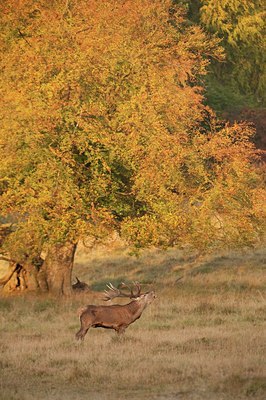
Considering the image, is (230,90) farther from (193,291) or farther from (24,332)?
(24,332)

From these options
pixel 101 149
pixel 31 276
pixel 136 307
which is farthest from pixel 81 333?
pixel 31 276

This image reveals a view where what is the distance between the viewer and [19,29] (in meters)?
Result: 28.0

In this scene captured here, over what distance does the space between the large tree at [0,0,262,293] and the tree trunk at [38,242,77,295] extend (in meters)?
0.16

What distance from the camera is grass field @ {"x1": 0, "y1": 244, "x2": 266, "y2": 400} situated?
14422 mm

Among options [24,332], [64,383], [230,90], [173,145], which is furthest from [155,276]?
[230,90]

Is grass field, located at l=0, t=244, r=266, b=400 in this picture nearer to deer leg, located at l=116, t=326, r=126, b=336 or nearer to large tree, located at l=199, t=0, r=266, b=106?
deer leg, located at l=116, t=326, r=126, b=336

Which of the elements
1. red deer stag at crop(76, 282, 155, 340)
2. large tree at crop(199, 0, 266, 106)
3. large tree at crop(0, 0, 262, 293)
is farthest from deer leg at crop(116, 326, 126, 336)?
large tree at crop(199, 0, 266, 106)

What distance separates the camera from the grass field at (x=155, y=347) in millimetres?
14422

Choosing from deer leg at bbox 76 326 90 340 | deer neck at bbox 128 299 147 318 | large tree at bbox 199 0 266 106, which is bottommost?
large tree at bbox 199 0 266 106

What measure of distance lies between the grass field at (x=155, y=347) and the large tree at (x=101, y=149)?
1.77m

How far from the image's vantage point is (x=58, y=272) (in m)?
28.5

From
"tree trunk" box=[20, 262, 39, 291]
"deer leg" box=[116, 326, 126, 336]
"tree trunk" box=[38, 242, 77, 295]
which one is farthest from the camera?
"tree trunk" box=[20, 262, 39, 291]

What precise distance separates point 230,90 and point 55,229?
39.4 m

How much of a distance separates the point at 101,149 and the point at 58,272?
4.99m
